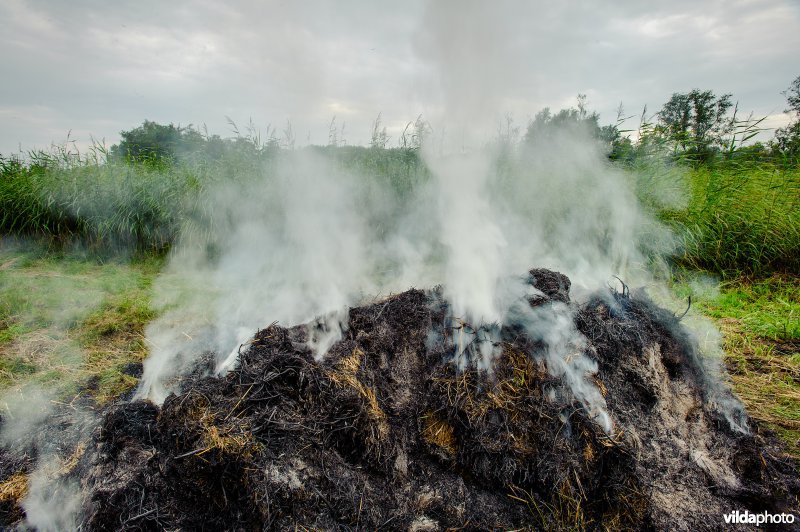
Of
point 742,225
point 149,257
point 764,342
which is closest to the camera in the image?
point 764,342

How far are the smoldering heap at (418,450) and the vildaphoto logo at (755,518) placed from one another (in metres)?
0.04

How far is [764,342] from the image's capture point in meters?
3.83

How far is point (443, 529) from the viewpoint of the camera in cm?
192

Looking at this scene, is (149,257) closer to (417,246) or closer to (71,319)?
(71,319)

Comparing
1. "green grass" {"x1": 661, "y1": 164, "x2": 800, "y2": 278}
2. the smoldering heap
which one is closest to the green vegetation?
"green grass" {"x1": 661, "y1": 164, "x2": 800, "y2": 278}

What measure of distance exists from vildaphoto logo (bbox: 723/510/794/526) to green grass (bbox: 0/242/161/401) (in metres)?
4.02

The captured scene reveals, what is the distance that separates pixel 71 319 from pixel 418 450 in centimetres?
424

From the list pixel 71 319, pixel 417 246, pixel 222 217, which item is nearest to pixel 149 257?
pixel 222 217

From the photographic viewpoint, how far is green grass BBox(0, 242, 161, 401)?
328 cm

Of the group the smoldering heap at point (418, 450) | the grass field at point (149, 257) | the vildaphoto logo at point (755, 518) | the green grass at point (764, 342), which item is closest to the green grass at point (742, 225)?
the grass field at point (149, 257)

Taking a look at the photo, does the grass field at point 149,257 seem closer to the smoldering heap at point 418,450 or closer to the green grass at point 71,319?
the green grass at point 71,319

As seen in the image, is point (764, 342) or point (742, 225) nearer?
point (764, 342)

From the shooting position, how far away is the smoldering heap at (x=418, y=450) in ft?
5.85

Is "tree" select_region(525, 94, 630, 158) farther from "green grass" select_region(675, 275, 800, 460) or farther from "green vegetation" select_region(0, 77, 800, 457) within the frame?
"green grass" select_region(675, 275, 800, 460)
